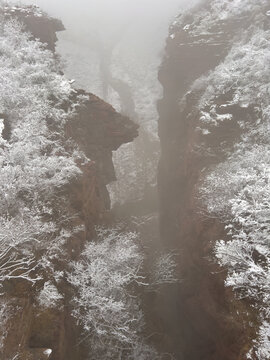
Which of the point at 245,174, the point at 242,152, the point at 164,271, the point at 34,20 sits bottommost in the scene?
the point at 164,271

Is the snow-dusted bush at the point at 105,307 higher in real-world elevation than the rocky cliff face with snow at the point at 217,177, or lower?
lower

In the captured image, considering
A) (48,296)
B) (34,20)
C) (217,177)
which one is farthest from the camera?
(34,20)

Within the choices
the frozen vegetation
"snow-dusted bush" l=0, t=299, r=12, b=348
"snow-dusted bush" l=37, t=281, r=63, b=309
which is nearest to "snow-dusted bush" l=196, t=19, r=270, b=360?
the frozen vegetation

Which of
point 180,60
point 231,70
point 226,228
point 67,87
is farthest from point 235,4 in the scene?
point 226,228

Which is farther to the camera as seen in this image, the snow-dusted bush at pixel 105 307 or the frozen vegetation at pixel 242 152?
the snow-dusted bush at pixel 105 307

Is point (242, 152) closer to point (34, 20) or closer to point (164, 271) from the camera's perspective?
point (164, 271)

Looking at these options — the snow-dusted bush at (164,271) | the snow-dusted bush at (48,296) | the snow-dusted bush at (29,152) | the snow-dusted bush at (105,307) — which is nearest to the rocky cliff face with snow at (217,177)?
the snow-dusted bush at (164,271)

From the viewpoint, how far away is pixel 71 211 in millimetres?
18125

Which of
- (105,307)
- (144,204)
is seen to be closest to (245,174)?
(105,307)

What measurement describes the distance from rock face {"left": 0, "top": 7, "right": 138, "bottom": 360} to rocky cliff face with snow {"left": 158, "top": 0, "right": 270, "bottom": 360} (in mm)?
6019

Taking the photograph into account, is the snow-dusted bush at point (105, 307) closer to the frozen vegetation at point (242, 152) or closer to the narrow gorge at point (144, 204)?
the narrow gorge at point (144, 204)

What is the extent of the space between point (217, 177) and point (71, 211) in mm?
10049

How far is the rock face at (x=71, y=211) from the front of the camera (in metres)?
11.9

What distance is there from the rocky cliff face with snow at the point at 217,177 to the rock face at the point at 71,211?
6019 mm
